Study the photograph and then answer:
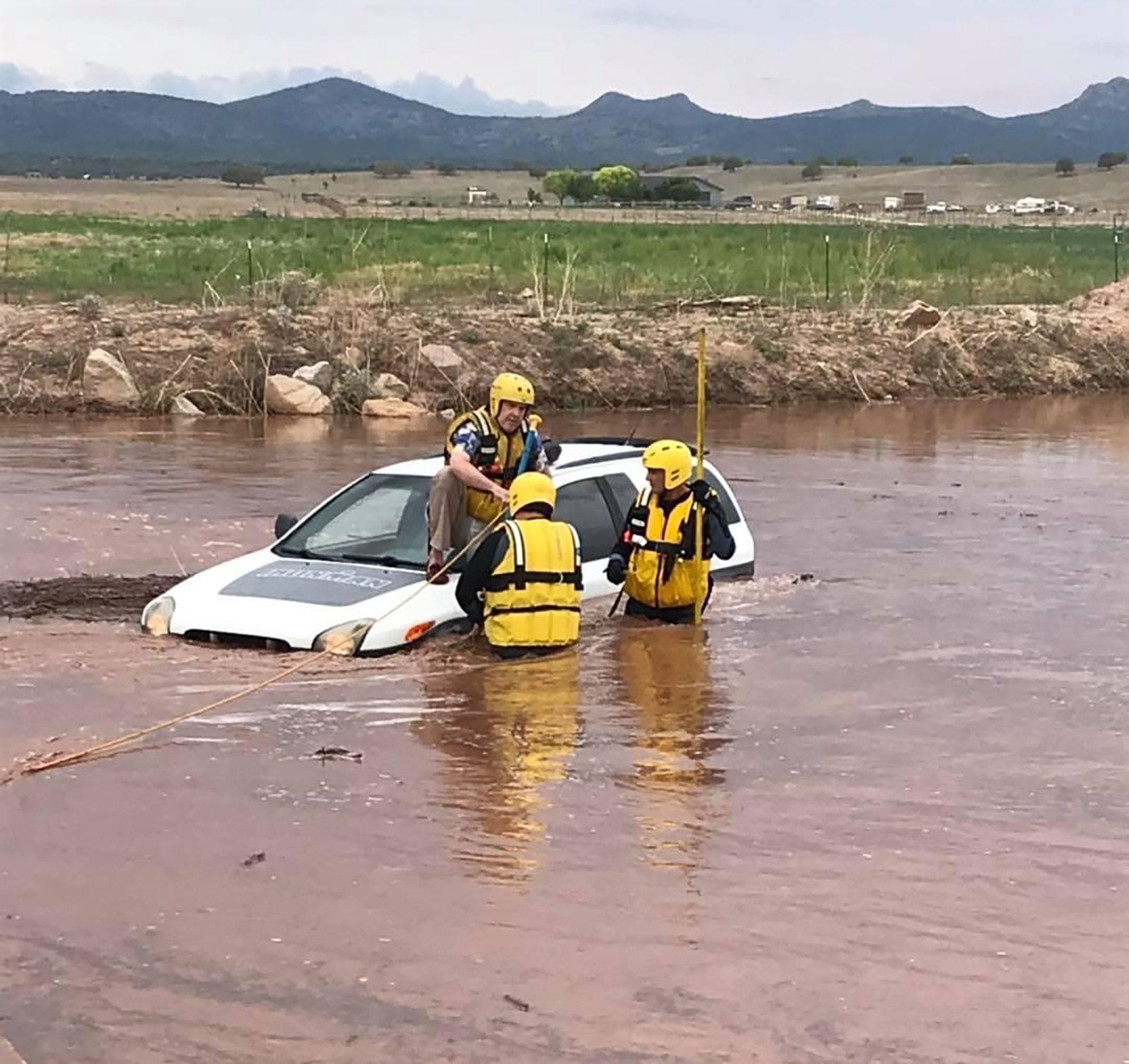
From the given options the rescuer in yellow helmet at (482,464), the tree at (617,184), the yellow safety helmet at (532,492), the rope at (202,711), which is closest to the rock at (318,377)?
the rescuer in yellow helmet at (482,464)

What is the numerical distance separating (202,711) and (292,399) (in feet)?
55.7

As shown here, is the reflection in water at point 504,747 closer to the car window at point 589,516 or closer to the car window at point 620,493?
the car window at point 589,516

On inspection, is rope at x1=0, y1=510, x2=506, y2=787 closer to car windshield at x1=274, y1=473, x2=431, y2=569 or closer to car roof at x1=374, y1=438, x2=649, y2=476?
car windshield at x1=274, y1=473, x2=431, y2=569

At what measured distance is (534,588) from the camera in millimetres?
10047

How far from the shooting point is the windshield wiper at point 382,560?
1078 cm

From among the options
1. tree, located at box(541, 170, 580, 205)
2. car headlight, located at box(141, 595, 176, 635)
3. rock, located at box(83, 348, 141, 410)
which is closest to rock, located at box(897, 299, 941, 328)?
rock, located at box(83, 348, 141, 410)

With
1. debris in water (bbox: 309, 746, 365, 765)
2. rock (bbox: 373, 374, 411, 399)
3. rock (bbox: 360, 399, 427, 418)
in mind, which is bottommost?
rock (bbox: 360, 399, 427, 418)

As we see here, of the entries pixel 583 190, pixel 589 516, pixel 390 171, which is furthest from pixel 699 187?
pixel 589 516

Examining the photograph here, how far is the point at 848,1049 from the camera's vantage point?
18.5ft

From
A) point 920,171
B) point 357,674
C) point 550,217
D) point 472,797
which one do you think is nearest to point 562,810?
point 472,797

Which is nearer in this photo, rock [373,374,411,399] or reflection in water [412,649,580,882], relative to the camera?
reflection in water [412,649,580,882]

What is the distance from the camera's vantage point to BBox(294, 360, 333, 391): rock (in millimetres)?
26422

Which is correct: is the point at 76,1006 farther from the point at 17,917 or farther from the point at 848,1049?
the point at 848,1049

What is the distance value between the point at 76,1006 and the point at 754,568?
8002mm
